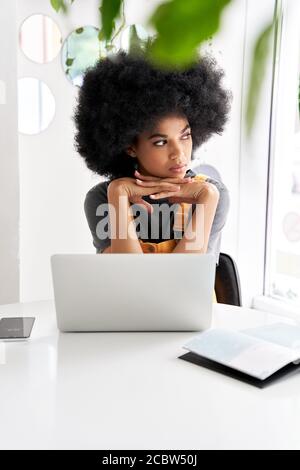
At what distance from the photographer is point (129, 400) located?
1.15 metres

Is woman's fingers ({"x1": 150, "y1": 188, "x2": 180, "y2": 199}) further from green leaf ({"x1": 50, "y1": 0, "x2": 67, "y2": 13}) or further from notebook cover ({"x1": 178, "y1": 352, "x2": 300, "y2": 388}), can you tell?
green leaf ({"x1": 50, "y1": 0, "x2": 67, "y2": 13})

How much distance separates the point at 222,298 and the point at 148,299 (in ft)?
2.62

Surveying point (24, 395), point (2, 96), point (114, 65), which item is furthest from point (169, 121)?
point (24, 395)

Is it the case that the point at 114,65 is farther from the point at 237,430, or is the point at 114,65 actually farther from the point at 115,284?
the point at 237,430

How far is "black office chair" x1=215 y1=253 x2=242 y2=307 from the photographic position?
Result: 89.8 inches

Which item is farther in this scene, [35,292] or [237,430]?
[35,292]

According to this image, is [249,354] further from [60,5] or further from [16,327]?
[60,5]

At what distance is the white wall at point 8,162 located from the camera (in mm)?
2787

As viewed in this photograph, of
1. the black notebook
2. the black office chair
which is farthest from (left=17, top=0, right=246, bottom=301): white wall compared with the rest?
the black notebook

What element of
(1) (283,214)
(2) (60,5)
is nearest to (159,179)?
(1) (283,214)

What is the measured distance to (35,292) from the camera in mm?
3127

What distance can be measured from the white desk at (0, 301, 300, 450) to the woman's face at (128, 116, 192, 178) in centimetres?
125

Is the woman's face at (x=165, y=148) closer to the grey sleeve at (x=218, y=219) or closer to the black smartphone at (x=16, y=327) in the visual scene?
the grey sleeve at (x=218, y=219)

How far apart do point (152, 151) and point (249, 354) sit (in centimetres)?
152
